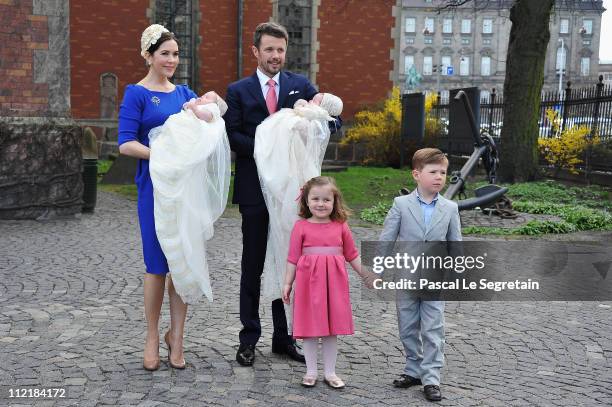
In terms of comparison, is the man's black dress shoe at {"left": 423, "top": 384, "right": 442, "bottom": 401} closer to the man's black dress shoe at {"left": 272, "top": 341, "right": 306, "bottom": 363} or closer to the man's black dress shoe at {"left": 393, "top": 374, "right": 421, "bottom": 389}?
the man's black dress shoe at {"left": 393, "top": 374, "right": 421, "bottom": 389}

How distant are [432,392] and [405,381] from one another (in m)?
0.22

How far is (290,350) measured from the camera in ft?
15.4

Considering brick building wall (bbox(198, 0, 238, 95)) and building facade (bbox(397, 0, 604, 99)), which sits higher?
building facade (bbox(397, 0, 604, 99))

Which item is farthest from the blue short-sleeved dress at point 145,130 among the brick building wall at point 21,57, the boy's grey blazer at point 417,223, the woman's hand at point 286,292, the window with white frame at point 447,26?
the window with white frame at point 447,26

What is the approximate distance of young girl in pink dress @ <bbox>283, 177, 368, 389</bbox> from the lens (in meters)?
4.12

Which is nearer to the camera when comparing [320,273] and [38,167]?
[320,273]

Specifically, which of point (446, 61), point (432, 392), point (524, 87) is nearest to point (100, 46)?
point (524, 87)

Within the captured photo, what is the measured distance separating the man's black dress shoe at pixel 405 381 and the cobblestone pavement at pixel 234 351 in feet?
0.14

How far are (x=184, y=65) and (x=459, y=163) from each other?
8110mm

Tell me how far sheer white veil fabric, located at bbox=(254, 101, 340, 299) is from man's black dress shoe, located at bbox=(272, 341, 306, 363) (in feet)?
1.64

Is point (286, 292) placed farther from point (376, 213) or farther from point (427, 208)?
point (376, 213)

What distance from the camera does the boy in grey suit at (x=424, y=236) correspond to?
13.5 ft

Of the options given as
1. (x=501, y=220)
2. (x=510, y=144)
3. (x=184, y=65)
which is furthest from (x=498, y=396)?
(x=184, y=65)

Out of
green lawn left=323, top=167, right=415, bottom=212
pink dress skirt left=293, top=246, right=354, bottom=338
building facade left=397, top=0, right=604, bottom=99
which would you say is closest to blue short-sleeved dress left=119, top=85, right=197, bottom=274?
pink dress skirt left=293, top=246, right=354, bottom=338
